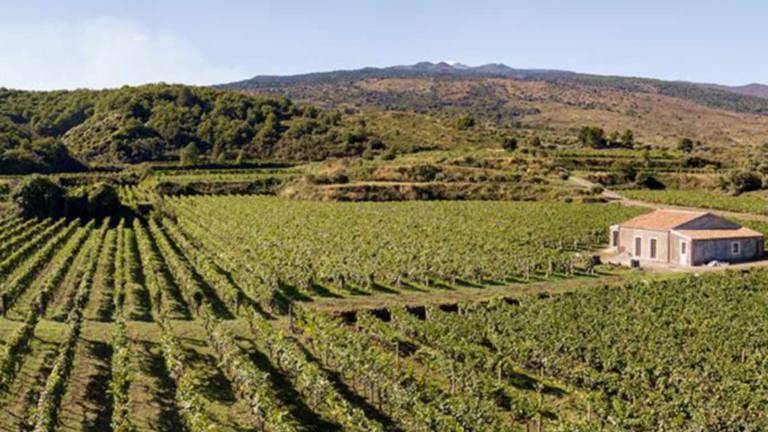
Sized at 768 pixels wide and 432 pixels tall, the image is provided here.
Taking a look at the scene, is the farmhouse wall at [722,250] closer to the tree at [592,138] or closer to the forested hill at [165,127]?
the tree at [592,138]

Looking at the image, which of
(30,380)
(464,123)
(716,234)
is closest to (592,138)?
(464,123)

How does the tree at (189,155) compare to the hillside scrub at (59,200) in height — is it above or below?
above

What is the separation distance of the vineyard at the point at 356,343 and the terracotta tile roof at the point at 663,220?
5.58 m

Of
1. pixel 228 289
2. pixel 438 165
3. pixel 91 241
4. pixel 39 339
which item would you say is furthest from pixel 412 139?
pixel 39 339

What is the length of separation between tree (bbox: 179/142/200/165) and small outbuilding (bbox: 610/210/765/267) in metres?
83.0

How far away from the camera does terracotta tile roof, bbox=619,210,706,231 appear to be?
156ft

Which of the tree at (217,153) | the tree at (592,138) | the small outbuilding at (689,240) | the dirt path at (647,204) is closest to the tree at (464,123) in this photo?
the tree at (592,138)

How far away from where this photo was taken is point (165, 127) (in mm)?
134125

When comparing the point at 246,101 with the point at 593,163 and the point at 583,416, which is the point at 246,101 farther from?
the point at 583,416

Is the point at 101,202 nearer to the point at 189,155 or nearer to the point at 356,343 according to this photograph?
the point at 189,155

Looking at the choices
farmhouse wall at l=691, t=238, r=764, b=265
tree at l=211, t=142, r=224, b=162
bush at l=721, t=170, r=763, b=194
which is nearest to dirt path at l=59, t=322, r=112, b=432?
farmhouse wall at l=691, t=238, r=764, b=265

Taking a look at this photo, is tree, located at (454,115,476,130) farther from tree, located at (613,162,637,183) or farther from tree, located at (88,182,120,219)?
tree, located at (88,182,120,219)

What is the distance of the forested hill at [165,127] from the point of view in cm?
12356

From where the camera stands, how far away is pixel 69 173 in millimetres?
104375
